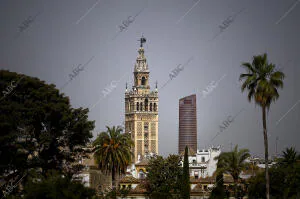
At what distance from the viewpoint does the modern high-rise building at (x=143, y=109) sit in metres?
173

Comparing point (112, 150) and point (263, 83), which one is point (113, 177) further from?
point (263, 83)

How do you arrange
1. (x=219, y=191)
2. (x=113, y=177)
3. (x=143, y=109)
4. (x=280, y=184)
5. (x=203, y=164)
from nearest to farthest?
(x=280, y=184) < (x=219, y=191) < (x=113, y=177) < (x=203, y=164) < (x=143, y=109)

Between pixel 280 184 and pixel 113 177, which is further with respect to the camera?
pixel 113 177

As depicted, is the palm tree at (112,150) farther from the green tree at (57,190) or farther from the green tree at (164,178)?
the green tree at (57,190)

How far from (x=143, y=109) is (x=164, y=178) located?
10320cm

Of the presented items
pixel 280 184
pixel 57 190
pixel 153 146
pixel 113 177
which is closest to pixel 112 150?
pixel 113 177

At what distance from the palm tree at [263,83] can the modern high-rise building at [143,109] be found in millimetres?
125954

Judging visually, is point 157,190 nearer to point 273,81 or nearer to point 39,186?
point 273,81

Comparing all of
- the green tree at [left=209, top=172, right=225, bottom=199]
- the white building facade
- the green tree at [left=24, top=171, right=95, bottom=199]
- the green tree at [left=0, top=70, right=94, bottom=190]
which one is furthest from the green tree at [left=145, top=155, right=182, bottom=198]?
the green tree at [left=24, top=171, right=95, bottom=199]

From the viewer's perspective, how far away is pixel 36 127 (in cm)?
5719

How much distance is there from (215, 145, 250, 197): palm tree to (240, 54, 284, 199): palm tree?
35.1ft

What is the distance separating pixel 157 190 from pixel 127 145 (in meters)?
11.8

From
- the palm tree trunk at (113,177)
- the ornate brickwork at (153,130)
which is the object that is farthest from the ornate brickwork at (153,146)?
the palm tree trunk at (113,177)

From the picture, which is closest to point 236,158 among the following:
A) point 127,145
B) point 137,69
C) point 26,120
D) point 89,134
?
point 127,145
